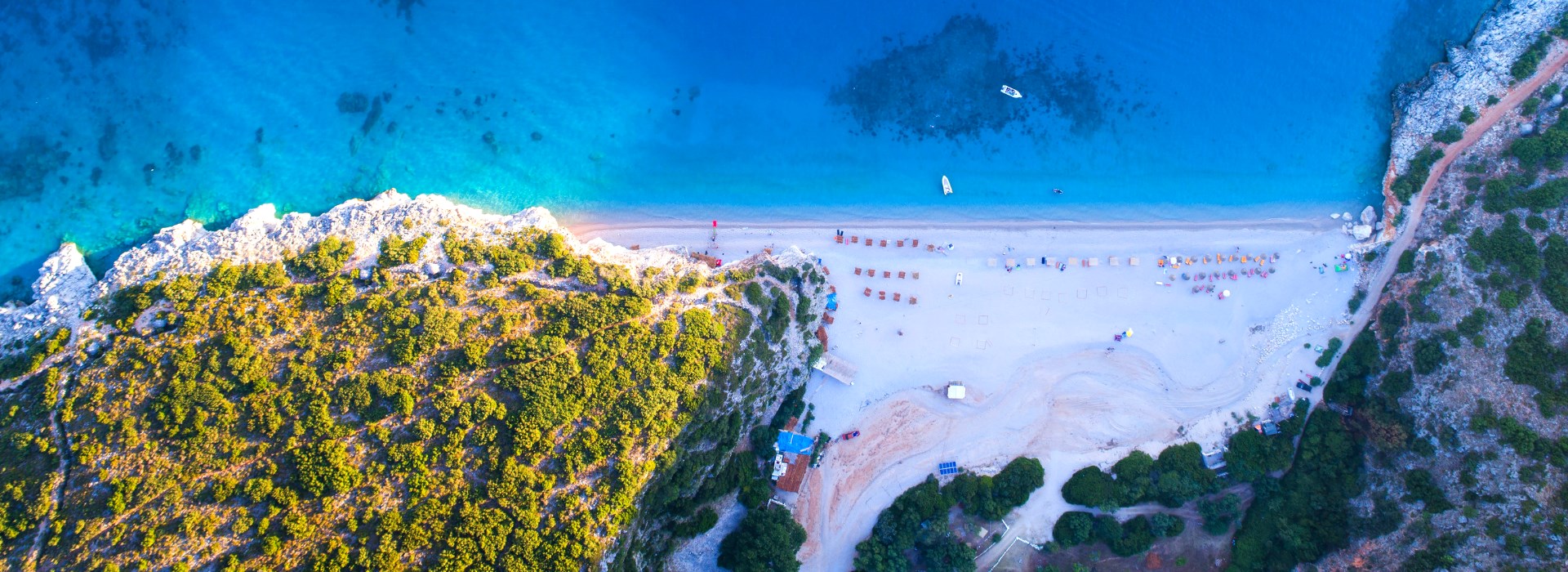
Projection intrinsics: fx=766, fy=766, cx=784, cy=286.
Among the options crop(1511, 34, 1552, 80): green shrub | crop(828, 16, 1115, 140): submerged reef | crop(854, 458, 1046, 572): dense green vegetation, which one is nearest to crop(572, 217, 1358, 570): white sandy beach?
crop(854, 458, 1046, 572): dense green vegetation

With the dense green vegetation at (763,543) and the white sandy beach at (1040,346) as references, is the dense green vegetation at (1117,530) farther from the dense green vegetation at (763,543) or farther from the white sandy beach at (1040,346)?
the dense green vegetation at (763,543)

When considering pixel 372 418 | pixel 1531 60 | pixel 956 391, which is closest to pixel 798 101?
pixel 956 391

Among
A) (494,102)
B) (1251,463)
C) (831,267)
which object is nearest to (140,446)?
(494,102)

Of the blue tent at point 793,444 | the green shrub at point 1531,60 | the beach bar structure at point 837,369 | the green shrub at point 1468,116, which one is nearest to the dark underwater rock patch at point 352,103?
the beach bar structure at point 837,369

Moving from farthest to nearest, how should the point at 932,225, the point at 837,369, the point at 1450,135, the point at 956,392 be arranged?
the point at 932,225 < the point at 837,369 < the point at 956,392 < the point at 1450,135

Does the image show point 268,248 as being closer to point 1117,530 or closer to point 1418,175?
point 1117,530
